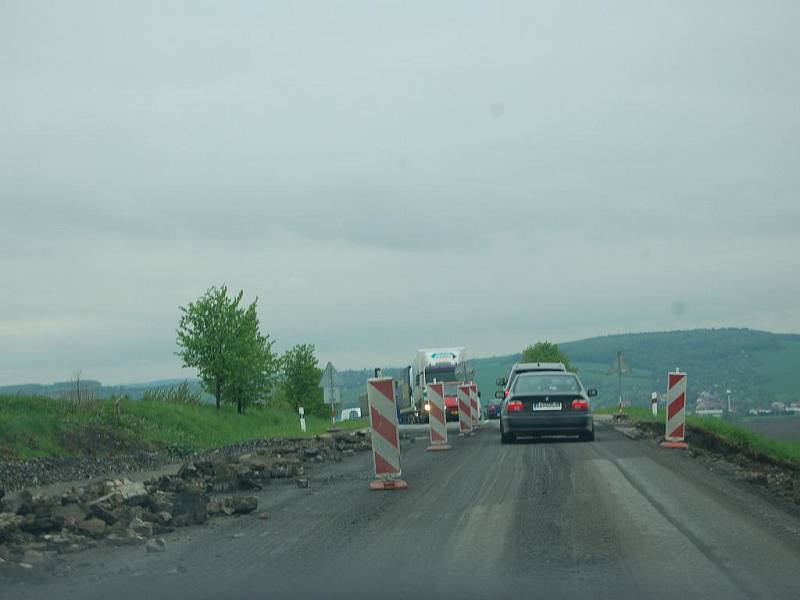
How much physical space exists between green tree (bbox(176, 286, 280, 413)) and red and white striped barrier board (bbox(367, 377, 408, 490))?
31542 mm

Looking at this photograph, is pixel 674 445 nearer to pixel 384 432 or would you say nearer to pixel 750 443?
pixel 750 443

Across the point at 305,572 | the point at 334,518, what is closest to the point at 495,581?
the point at 305,572

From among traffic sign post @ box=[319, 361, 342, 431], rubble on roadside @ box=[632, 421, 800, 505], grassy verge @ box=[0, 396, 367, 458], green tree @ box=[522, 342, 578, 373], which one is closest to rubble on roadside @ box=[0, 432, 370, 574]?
rubble on roadside @ box=[632, 421, 800, 505]

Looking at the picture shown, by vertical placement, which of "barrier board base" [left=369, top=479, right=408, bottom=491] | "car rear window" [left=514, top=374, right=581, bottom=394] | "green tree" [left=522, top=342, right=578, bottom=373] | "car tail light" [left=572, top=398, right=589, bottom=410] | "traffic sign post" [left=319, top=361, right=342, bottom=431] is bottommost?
"barrier board base" [left=369, top=479, right=408, bottom=491]

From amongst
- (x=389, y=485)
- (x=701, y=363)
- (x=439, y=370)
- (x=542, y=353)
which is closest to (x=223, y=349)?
(x=439, y=370)

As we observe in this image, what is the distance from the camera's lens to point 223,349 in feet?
154

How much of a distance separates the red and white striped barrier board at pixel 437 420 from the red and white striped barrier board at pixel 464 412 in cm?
741

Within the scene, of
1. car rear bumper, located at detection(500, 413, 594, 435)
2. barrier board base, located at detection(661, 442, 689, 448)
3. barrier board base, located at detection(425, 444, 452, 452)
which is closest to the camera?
barrier board base, located at detection(661, 442, 689, 448)

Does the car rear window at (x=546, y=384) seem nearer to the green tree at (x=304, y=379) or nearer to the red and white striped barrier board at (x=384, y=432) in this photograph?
the red and white striped barrier board at (x=384, y=432)

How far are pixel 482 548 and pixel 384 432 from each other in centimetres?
633

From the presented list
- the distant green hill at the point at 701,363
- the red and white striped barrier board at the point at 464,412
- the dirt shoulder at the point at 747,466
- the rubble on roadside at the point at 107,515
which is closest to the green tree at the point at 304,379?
the distant green hill at the point at 701,363

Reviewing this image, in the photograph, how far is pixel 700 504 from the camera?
1203cm

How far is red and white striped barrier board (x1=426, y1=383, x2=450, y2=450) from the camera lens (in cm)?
2420

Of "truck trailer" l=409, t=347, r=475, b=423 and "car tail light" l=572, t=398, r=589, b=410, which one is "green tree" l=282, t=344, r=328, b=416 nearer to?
"truck trailer" l=409, t=347, r=475, b=423
